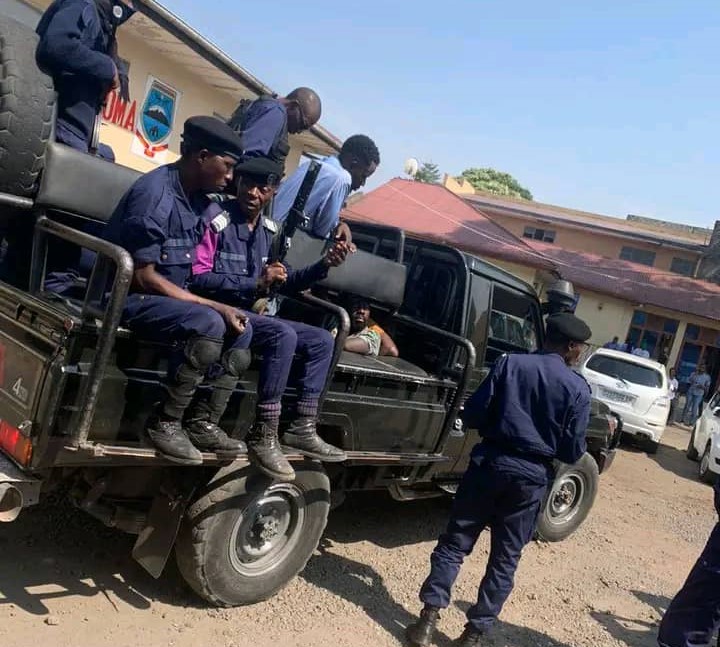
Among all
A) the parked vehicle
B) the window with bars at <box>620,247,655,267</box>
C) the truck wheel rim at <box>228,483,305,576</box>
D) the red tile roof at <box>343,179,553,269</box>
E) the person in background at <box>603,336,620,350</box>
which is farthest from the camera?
the window with bars at <box>620,247,655,267</box>

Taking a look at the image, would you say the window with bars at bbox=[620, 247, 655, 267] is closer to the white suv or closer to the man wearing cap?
the white suv

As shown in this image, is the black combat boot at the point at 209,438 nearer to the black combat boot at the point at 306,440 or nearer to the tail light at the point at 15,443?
the black combat boot at the point at 306,440

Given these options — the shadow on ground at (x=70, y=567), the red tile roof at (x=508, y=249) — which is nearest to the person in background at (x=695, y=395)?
the red tile roof at (x=508, y=249)

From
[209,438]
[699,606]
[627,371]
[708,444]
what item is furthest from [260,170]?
[627,371]

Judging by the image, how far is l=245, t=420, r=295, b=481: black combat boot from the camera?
10.2 feet

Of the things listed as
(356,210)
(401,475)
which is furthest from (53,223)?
(356,210)

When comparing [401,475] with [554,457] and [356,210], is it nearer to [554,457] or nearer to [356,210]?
[554,457]

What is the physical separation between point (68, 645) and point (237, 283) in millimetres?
1714

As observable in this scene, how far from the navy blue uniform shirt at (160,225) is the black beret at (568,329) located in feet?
6.35

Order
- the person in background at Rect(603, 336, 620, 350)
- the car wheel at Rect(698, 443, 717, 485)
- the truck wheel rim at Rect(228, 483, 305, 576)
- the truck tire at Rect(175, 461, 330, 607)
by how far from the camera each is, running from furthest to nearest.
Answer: the person in background at Rect(603, 336, 620, 350) < the car wheel at Rect(698, 443, 717, 485) < the truck wheel rim at Rect(228, 483, 305, 576) < the truck tire at Rect(175, 461, 330, 607)

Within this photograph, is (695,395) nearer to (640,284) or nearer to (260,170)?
(640,284)

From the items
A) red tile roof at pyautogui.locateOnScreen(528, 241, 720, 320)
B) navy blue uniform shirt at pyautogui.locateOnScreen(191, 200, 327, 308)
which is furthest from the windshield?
red tile roof at pyautogui.locateOnScreen(528, 241, 720, 320)

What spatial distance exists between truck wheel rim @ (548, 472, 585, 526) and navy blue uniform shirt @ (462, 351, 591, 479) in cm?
201

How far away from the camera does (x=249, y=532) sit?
3.50m
